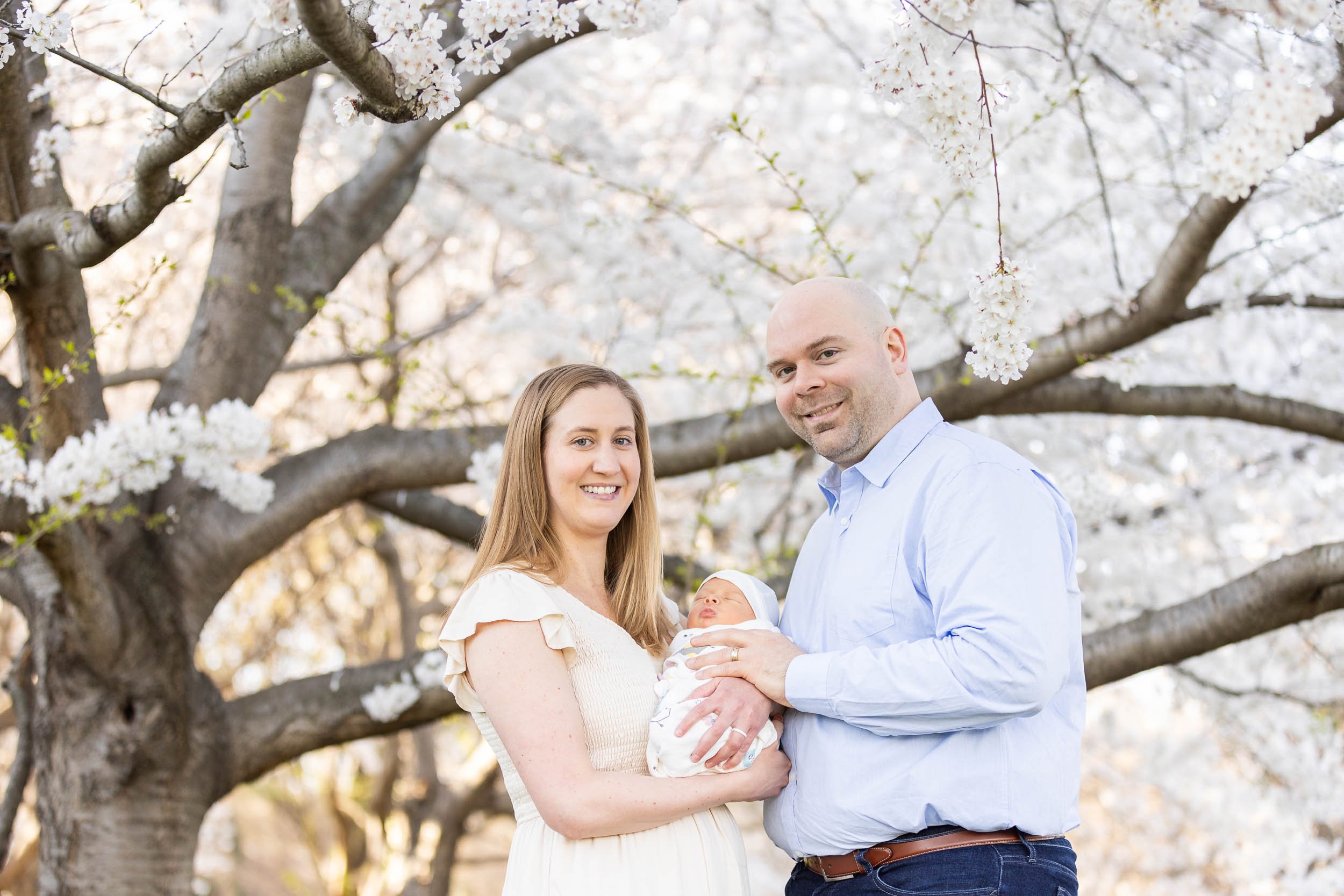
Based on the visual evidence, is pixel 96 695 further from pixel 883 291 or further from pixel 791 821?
pixel 883 291

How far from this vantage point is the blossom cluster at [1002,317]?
2.17 m

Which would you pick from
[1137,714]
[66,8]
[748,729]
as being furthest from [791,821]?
[1137,714]

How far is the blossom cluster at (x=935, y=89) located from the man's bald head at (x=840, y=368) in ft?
1.25

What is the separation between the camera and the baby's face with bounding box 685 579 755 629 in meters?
2.39

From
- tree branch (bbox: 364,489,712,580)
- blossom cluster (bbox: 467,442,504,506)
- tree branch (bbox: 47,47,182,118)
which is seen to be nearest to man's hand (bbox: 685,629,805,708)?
tree branch (bbox: 47,47,182,118)

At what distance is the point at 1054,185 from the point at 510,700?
5.50 metres

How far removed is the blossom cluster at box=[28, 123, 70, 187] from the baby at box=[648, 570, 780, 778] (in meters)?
2.28

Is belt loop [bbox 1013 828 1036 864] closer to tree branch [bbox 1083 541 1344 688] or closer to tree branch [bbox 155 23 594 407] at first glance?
tree branch [bbox 1083 541 1344 688]

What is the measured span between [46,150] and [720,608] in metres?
2.38

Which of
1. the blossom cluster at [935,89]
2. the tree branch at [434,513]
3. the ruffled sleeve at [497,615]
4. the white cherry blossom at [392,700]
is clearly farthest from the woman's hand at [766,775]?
the tree branch at [434,513]

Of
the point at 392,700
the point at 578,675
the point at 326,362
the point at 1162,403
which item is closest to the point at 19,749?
the point at 392,700

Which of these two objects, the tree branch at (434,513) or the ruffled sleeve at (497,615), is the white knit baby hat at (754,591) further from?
the tree branch at (434,513)

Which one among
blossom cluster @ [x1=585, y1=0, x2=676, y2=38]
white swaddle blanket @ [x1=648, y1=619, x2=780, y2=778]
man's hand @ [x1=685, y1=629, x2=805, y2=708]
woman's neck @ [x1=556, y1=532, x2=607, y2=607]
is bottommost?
white swaddle blanket @ [x1=648, y1=619, x2=780, y2=778]

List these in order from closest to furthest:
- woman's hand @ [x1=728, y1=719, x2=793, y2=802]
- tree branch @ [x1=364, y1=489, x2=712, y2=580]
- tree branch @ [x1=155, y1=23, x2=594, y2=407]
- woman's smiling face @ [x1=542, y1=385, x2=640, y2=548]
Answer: woman's hand @ [x1=728, y1=719, x2=793, y2=802]
woman's smiling face @ [x1=542, y1=385, x2=640, y2=548]
tree branch @ [x1=155, y1=23, x2=594, y2=407]
tree branch @ [x1=364, y1=489, x2=712, y2=580]
